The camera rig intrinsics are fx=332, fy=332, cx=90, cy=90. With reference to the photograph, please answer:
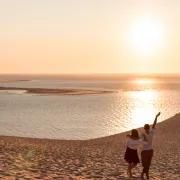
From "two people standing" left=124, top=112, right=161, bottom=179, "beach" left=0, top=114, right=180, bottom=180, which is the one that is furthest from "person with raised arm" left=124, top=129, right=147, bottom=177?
"beach" left=0, top=114, right=180, bottom=180

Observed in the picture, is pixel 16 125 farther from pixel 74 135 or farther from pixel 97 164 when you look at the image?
pixel 97 164

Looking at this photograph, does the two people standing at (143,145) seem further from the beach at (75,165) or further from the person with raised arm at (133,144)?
the beach at (75,165)

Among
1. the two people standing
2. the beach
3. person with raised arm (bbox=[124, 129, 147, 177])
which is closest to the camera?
the two people standing

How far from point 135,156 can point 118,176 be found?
1307 mm

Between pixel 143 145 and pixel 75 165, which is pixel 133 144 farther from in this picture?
pixel 75 165

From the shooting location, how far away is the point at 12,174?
12.1 metres

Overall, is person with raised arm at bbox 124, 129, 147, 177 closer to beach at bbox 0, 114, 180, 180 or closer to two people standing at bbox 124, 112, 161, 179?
two people standing at bbox 124, 112, 161, 179

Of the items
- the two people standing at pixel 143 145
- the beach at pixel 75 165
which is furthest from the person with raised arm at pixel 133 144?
the beach at pixel 75 165

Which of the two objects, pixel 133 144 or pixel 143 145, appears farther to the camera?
pixel 133 144

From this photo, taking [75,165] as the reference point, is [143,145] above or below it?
above

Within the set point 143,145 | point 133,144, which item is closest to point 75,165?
point 133,144

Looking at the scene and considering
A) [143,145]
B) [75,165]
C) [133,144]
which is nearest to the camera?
[143,145]

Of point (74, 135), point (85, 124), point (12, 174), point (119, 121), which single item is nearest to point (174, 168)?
point (12, 174)

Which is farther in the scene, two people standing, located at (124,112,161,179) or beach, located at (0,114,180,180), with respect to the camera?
beach, located at (0,114,180,180)
